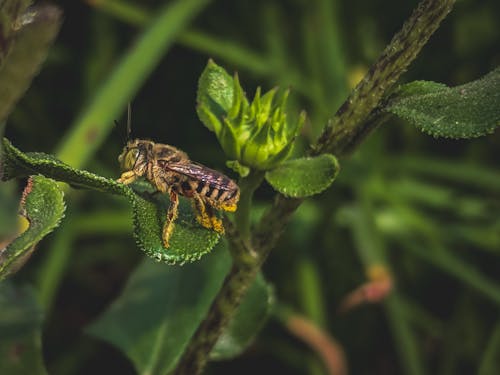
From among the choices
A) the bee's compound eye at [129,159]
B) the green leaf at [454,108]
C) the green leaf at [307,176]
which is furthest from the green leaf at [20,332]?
the green leaf at [454,108]

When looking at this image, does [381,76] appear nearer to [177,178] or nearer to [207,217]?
[207,217]

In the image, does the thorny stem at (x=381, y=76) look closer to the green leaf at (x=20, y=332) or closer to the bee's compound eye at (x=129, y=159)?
the bee's compound eye at (x=129, y=159)

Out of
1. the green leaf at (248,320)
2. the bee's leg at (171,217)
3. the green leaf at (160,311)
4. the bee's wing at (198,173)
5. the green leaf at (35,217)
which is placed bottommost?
the green leaf at (160,311)

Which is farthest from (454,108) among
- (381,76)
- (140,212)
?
(140,212)

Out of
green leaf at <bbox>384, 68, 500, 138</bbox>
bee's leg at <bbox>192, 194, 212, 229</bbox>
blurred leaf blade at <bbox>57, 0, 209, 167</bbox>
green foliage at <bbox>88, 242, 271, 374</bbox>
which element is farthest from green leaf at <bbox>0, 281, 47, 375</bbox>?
blurred leaf blade at <bbox>57, 0, 209, 167</bbox>

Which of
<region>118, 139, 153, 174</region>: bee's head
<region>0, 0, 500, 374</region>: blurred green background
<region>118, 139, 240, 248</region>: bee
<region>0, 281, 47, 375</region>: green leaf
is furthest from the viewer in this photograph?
<region>0, 0, 500, 374</region>: blurred green background

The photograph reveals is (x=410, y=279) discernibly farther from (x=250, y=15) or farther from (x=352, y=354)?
(x=250, y=15)

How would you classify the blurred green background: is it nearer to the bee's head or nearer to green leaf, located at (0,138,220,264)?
the bee's head
